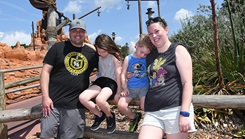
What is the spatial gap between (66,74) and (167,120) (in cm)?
110

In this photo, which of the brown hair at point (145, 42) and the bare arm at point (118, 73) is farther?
the bare arm at point (118, 73)

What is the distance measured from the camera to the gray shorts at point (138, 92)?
235 centimetres

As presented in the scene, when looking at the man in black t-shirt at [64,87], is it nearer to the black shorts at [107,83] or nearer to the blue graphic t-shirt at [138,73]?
the black shorts at [107,83]

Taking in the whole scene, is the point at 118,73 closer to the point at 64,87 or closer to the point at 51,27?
the point at 64,87

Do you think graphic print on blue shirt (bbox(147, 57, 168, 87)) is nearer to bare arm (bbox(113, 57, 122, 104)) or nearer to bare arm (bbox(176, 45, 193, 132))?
bare arm (bbox(176, 45, 193, 132))

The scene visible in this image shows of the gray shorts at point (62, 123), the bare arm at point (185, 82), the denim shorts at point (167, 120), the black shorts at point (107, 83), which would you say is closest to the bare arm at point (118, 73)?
the black shorts at point (107, 83)

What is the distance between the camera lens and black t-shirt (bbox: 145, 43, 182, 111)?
189 cm

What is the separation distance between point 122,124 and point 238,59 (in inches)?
106

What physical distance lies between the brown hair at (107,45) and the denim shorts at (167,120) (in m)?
0.81

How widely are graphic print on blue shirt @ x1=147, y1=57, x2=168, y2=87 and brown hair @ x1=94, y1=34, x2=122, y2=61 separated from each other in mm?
577

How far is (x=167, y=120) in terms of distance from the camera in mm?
1876

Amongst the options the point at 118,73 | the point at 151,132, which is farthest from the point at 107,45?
the point at 151,132

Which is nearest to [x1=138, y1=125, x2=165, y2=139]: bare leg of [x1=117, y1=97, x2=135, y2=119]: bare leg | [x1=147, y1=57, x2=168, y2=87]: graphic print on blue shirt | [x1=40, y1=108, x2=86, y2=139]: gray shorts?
[x1=147, y1=57, x2=168, y2=87]: graphic print on blue shirt

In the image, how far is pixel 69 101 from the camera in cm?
241
